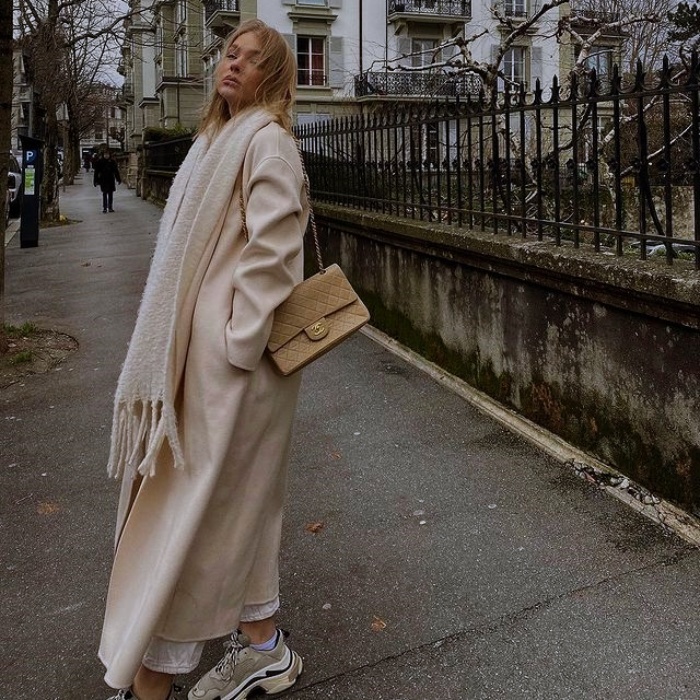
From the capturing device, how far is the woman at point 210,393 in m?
2.12

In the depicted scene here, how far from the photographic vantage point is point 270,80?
2295 mm

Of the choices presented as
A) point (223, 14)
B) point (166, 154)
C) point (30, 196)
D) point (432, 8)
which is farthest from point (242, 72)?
point (432, 8)

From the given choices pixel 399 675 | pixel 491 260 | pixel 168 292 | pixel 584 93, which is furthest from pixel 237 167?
pixel 491 260

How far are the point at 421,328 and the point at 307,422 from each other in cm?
152

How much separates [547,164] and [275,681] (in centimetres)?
339

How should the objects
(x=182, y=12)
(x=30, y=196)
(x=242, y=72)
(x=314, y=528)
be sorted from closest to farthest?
(x=242, y=72) → (x=314, y=528) → (x=30, y=196) → (x=182, y=12)

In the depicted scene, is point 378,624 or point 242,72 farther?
point 378,624

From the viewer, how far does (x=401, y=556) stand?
327cm

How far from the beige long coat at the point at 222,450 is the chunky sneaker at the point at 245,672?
176 millimetres

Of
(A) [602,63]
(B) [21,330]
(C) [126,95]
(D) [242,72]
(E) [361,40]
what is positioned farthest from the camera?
(C) [126,95]

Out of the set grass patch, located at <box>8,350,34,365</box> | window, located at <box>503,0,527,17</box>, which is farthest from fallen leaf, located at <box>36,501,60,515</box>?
A: window, located at <box>503,0,527,17</box>

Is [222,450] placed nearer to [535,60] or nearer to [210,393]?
[210,393]

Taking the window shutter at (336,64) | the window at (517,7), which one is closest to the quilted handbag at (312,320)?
the window shutter at (336,64)

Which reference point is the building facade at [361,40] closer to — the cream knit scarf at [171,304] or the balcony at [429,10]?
the balcony at [429,10]
